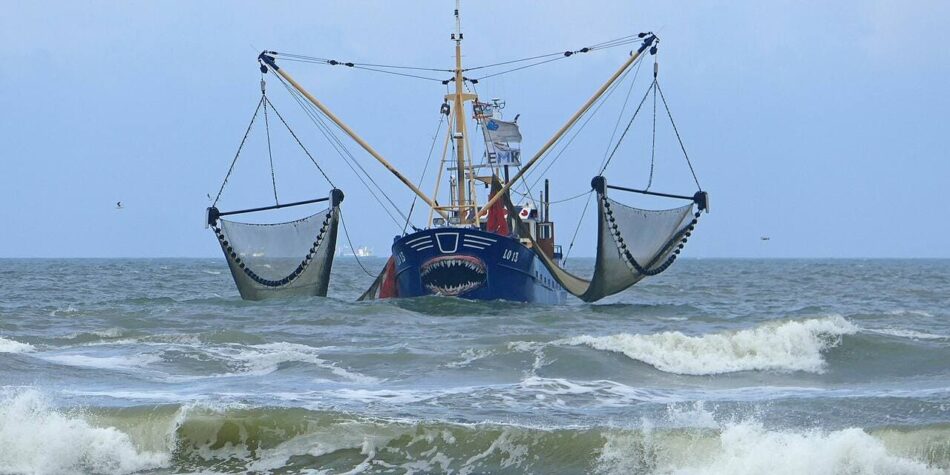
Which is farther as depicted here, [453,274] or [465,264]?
[453,274]

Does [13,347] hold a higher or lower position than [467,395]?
higher

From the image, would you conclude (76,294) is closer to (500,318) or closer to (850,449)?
(500,318)

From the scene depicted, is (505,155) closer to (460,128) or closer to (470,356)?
(460,128)

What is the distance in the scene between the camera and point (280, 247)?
35.8m

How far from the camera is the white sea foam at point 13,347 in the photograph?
74.3ft

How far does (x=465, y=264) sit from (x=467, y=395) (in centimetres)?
1696

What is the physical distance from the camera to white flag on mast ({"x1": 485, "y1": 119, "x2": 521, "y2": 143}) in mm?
44875

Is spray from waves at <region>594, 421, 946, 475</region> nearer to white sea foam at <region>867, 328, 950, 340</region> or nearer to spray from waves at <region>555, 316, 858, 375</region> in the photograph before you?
spray from waves at <region>555, 316, 858, 375</region>

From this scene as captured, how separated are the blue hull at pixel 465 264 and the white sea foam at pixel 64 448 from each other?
777 inches

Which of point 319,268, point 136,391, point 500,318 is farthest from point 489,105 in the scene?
point 136,391

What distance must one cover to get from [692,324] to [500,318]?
15.0ft

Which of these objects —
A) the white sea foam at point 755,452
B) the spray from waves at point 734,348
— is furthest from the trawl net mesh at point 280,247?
the white sea foam at point 755,452

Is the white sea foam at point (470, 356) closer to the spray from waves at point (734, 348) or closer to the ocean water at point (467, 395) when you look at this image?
the ocean water at point (467, 395)

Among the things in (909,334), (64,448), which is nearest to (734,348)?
(909,334)
